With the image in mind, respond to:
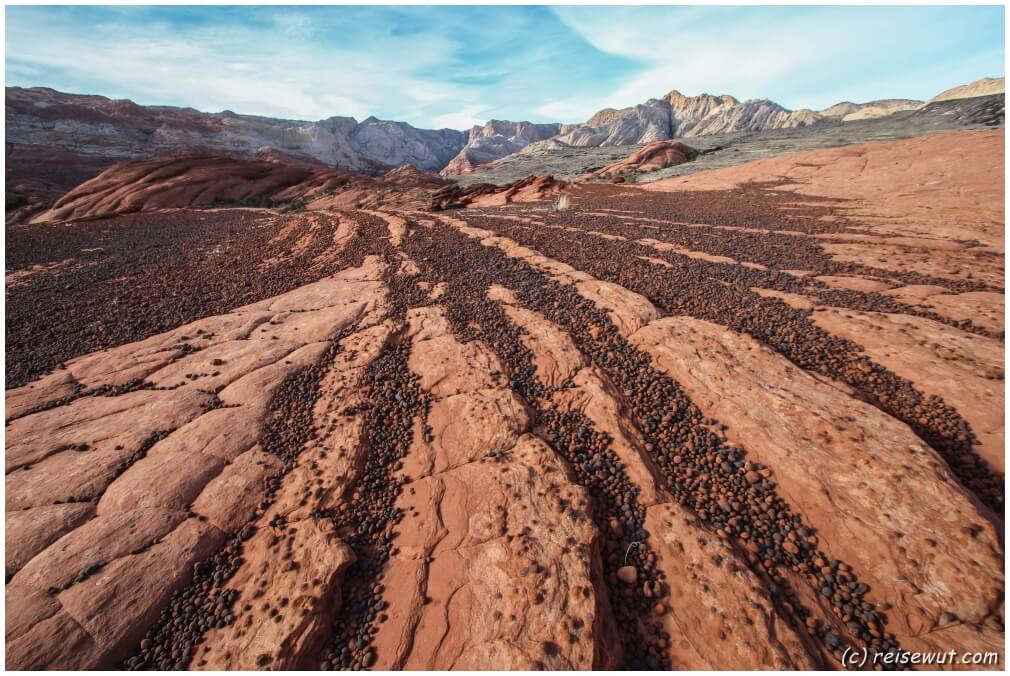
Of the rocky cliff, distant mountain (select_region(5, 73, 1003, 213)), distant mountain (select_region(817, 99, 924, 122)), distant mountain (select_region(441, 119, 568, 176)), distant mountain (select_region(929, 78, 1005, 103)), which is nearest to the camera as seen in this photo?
the rocky cliff

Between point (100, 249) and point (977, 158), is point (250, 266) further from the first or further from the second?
point (977, 158)

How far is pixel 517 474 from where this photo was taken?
495 centimetres

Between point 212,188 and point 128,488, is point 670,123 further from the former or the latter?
point 128,488

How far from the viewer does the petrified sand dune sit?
3.55 metres

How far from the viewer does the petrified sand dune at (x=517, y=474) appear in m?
3.55

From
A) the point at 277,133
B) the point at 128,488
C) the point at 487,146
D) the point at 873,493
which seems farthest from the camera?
the point at 487,146

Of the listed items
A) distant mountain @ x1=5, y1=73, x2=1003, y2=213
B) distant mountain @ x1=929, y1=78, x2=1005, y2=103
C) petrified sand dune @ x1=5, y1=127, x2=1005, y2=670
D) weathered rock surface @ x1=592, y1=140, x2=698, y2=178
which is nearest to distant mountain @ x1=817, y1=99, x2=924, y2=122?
distant mountain @ x1=5, y1=73, x2=1003, y2=213

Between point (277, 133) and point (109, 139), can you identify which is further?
point (277, 133)

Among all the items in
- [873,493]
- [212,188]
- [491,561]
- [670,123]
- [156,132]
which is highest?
[670,123]

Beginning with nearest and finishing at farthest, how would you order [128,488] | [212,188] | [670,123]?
[128,488] → [212,188] → [670,123]

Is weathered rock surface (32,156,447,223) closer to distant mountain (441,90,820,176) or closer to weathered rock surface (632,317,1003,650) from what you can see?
weathered rock surface (632,317,1003,650)

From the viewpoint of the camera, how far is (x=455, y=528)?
4402 mm

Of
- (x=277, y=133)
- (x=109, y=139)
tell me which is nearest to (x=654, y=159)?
(x=277, y=133)

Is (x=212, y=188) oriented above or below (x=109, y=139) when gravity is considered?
below
